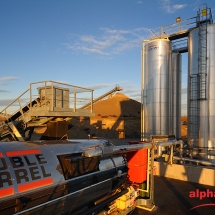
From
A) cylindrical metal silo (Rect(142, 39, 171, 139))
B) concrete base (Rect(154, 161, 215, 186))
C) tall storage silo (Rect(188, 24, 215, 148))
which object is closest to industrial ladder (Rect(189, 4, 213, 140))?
tall storage silo (Rect(188, 24, 215, 148))

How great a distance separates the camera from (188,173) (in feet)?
41.3

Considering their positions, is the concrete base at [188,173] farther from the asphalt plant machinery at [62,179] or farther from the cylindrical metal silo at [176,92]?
the cylindrical metal silo at [176,92]

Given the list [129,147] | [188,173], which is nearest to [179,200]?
[188,173]

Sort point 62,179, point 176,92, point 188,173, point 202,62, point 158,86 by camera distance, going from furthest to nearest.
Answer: point 176,92 → point 158,86 → point 202,62 → point 188,173 → point 62,179

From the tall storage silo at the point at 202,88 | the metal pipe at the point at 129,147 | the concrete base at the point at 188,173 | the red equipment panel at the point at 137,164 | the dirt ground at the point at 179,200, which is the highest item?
the tall storage silo at the point at 202,88

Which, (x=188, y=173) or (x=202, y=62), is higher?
(x=202, y=62)

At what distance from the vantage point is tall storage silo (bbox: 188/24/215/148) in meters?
16.9

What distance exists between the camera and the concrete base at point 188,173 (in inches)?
465

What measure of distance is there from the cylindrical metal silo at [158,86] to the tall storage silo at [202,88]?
119 inches

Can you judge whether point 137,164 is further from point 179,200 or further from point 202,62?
point 202,62

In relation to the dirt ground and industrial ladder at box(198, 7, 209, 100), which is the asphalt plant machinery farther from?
industrial ladder at box(198, 7, 209, 100)

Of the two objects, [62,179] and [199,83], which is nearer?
[62,179]

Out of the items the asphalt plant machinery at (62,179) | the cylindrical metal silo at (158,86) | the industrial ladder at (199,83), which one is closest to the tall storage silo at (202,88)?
the industrial ladder at (199,83)

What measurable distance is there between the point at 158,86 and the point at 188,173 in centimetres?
992
